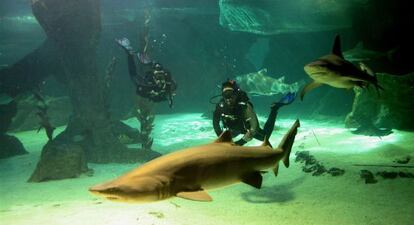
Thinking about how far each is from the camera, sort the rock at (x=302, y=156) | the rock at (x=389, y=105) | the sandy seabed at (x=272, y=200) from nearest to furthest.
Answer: the sandy seabed at (x=272, y=200)
the rock at (x=302, y=156)
the rock at (x=389, y=105)

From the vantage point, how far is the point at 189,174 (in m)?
2.81

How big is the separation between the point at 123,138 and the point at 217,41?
11.9 m

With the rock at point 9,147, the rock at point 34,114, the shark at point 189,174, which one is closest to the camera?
the shark at point 189,174

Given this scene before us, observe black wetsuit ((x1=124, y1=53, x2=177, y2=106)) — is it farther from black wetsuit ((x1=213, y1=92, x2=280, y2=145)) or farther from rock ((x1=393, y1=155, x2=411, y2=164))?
rock ((x1=393, y1=155, x2=411, y2=164))

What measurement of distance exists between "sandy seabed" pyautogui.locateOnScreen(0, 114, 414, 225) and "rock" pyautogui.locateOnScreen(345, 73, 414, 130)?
0.81 meters

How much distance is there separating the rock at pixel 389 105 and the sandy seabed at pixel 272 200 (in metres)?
0.81

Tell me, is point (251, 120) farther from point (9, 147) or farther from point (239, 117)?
point (9, 147)

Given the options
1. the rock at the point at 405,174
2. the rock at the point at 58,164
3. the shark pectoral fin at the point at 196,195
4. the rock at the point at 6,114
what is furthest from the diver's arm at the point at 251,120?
the rock at the point at 6,114

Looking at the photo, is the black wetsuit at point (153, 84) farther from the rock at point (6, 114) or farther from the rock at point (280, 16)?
the rock at point (280, 16)

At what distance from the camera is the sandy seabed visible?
5.16 metres

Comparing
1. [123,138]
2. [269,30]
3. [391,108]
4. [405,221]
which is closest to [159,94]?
[123,138]

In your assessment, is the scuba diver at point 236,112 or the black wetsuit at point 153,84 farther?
the black wetsuit at point 153,84

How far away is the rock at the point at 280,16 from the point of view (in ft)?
49.9

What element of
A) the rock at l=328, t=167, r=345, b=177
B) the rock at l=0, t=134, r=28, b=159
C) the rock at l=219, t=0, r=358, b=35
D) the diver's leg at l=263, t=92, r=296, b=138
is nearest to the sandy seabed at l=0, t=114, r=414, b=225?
the rock at l=328, t=167, r=345, b=177
